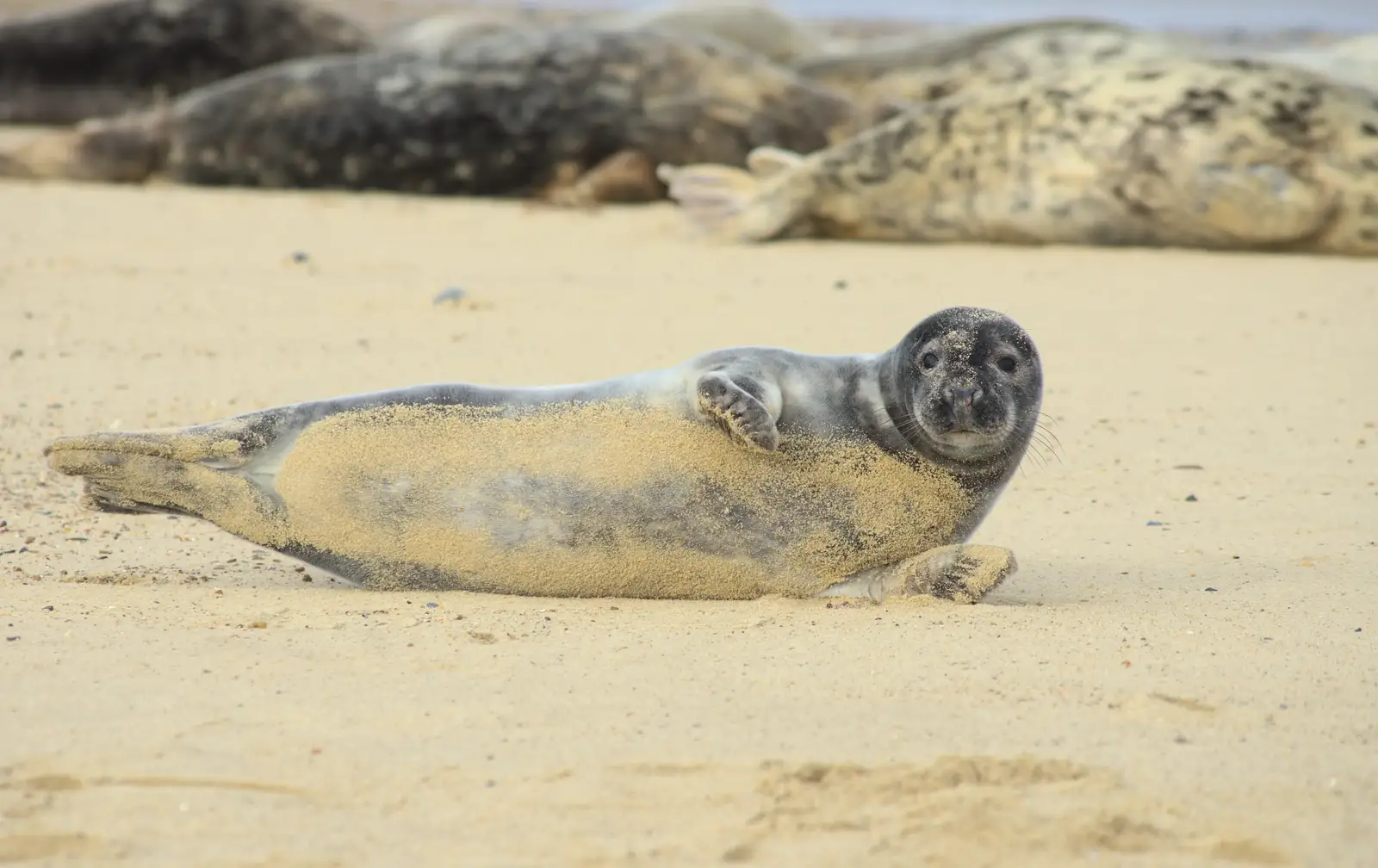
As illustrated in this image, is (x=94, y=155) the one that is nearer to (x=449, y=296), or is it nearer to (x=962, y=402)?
(x=449, y=296)

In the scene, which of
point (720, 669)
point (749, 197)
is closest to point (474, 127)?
point (749, 197)

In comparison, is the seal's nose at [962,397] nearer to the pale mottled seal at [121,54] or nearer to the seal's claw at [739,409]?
the seal's claw at [739,409]

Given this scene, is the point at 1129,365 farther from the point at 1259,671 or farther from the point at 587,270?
the point at 1259,671

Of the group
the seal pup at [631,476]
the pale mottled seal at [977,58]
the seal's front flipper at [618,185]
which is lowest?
the seal's front flipper at [618,185]

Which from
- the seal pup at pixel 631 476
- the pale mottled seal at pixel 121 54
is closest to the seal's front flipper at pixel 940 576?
the seal pup at pixel 631 476

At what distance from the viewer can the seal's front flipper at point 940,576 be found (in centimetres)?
325

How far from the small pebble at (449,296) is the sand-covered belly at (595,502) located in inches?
110

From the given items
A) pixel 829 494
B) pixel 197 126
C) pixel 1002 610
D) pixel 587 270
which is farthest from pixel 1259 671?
pixel 197 126

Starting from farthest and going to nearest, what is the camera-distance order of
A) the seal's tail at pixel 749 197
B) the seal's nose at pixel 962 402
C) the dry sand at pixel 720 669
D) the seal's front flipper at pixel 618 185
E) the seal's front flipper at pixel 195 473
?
the seal's front flipper at pixel 618 185 < the seal's tail at pixel 749 197 < the seal's front flipper at pixel 195 473 < the seal's nose at pixel 962 402 < the dry sand at pixel 720 669

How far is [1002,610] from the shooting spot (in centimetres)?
318

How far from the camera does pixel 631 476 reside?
3.36 metres

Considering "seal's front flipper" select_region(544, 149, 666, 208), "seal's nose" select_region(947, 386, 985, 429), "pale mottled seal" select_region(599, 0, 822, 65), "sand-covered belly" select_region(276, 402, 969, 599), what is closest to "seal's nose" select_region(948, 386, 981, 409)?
"seal's nose" select_region(947, 386, 985, 429)

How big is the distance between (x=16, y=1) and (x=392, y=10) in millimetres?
4248

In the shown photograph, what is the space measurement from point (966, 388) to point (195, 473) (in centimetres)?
144
